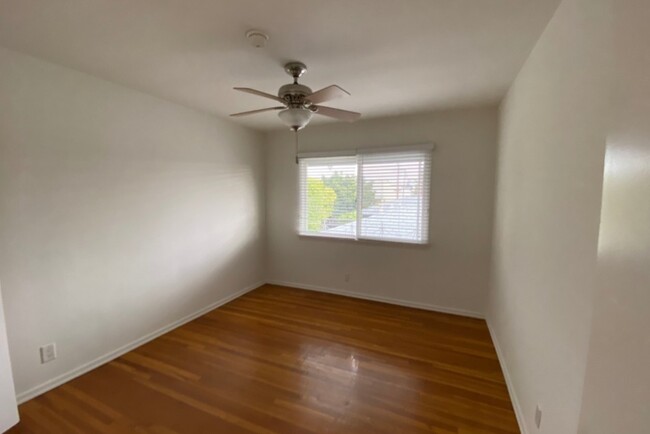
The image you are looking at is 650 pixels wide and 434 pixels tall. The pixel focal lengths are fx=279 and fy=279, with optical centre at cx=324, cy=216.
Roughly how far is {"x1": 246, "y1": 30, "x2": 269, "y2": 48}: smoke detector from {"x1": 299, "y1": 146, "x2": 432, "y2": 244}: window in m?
2.09

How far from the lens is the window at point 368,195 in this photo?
11.1 ft

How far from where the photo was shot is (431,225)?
3.35m

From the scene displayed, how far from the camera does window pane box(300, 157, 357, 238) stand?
12.3ft

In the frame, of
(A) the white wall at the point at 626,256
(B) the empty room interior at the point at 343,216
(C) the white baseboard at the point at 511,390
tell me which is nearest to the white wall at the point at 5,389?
(B) the empty room interior at the point at 343,216

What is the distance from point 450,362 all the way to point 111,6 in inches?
129

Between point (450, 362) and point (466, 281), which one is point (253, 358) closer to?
point (450, 362)

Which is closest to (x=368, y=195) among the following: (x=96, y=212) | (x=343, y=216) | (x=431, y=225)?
(x=343, y=216)

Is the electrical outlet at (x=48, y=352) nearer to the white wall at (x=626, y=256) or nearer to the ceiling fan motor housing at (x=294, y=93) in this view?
the ceiling fan motor housing at (x=294, y=93)

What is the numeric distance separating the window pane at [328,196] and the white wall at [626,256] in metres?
3.11

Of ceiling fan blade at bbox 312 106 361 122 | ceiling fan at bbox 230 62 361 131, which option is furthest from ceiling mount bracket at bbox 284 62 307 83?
ceiling fan blade at bbox 312 106 361 122

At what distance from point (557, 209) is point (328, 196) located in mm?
2811

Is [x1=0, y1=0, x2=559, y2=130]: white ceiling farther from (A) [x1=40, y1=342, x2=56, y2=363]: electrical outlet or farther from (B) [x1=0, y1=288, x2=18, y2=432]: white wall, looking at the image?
(A) [x1=40, y1=342, x2=56, y2=363]: electrical outlet

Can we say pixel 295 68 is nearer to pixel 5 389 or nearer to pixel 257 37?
pixel 257 37

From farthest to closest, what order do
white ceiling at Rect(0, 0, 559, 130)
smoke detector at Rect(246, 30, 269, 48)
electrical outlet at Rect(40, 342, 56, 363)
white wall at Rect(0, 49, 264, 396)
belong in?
electrical outlet at Rect(40, 342, 56, 363)
white wall at Rect(0, 49, 264, 396)
smoke detector at Rect(246, 30, 269, 48)
white ceiling at Rect(0, 0, 559, 130)
